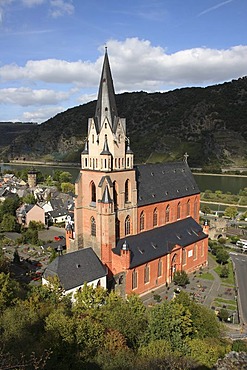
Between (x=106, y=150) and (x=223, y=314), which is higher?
(x=106, y=150)

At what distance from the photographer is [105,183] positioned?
142 ft

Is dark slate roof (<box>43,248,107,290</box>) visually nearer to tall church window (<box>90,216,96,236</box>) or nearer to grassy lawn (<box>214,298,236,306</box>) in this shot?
tall church window (<box>90,216,96,236</box>)

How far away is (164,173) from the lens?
55.9 metres

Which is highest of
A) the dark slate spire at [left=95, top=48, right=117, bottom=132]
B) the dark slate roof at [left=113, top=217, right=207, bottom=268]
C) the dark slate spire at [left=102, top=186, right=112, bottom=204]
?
the dark slate spire at [left=95, top=48, right=117, bottom=132]

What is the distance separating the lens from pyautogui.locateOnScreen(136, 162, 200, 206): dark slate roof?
50531mm

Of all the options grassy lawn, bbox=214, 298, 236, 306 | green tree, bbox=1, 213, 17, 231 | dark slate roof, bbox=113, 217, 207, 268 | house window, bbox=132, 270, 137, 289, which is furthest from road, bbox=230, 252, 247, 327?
green tree, bbox=1, 213, 17, 231

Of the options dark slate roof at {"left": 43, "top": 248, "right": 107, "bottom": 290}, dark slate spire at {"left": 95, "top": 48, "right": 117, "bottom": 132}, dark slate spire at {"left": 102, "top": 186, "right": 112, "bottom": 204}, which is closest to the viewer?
dark slate roof at {"left": 43, "top": 248, "right": 107, "bottom": 290}

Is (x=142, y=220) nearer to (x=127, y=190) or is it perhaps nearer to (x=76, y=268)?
(x=127, y=190)

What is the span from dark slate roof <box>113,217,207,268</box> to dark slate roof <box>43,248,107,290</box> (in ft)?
10.4

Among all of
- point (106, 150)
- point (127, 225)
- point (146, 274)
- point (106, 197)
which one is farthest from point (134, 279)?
point (106, 150)

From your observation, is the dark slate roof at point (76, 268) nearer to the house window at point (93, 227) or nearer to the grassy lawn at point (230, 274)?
the house window at point (93, 227)

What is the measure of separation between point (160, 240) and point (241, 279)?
13953 millimetres

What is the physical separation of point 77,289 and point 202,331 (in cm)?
1568

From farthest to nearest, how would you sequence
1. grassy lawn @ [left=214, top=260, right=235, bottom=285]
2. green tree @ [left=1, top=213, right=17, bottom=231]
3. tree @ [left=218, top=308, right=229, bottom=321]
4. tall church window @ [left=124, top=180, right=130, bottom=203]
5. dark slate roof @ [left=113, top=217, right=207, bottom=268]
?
green tree @ [left=1, top=213, right=17, bottom=231] < grassy lawn @ [left=214, top=260, right=235, bottom=285] < tall church window @ [left=124, top=180, right=130, bottom=203] < dark slate roof @ [left=113, top=217, right=207, bottom=268] < tree @ [left=218, top=308, right=229, bottom=321]
